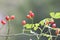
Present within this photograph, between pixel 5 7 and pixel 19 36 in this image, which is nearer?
pixel 19 36

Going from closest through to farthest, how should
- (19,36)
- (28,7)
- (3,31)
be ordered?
(19,36) < (3,31) < (28,7)

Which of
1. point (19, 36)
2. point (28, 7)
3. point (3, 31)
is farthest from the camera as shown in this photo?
point (28, 7)

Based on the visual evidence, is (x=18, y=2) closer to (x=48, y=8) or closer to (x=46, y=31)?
(x=48, y=8)

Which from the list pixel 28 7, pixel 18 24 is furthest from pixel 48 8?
pixel 18 24

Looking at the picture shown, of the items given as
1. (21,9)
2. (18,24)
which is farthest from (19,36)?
(21,9)

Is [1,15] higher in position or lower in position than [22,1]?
lower

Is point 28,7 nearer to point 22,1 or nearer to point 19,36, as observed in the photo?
point 22,1

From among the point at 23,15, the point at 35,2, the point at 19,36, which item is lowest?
the point at 19,36
